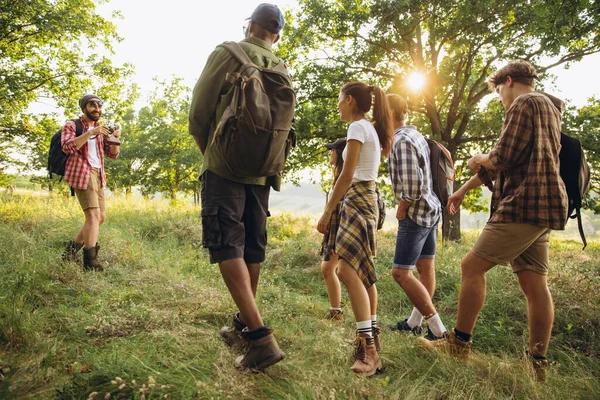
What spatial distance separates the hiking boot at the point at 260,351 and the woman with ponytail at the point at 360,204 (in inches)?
26.9

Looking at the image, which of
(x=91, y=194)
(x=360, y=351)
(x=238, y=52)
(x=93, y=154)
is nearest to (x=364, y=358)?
(x=360, y=351)

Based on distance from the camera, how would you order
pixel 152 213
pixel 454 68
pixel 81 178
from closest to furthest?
pixel 81 178, pixel 152 213, pixel 454 68

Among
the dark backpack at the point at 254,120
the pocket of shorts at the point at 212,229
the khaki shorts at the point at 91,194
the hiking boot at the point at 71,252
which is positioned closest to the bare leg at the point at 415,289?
the dark backpack at the point at 254,120

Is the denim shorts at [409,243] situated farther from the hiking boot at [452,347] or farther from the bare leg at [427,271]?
the hiking boot at [452,347]

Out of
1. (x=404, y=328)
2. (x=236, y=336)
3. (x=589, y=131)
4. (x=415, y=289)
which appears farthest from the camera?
(x=589, y=131)

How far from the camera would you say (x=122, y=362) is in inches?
89.0

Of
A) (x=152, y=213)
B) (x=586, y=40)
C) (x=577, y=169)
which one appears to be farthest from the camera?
(x=586, y=40)

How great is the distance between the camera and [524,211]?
2.61 m

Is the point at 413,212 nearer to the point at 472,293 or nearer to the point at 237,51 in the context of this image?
the point at 472,293

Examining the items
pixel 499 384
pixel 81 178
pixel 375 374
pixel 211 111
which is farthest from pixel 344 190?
pixel 81 178

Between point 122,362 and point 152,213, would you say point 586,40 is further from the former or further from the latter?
point 122,362

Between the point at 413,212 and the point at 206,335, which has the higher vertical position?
the point at 413,212

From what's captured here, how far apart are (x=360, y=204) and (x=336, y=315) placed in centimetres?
157

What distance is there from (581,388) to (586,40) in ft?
36.7
